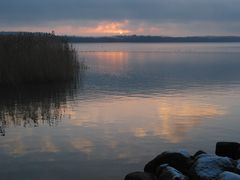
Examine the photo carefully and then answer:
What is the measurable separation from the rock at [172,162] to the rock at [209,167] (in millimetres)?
374

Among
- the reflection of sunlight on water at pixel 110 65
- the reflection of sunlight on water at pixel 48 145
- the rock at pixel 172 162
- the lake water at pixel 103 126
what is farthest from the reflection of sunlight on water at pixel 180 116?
the reflection of sunlight on water at pixel 110 65

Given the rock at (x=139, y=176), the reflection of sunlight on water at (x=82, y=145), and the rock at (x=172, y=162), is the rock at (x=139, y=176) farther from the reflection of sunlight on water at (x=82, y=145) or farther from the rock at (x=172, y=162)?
the reflection of sunlight on water at (x=82, y=145)

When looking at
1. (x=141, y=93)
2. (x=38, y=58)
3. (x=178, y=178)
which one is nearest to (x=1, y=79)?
(x=38, y=58)

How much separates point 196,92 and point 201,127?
7.87 meters

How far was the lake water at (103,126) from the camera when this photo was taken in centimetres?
946

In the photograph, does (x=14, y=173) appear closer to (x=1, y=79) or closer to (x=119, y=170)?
(x=119, y=170)

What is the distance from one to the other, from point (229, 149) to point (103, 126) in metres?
4.13

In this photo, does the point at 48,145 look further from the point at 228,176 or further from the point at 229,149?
the point at 228,176

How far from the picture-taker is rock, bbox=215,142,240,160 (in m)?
9.82

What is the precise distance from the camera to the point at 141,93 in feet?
66.5

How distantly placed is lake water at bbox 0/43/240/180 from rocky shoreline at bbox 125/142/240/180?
2.27ft

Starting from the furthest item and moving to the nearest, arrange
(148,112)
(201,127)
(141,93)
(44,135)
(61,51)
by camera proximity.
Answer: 1. (61,51)
2. (141,93)
3. (148,112)
4. (201,127)
5. (44,135)

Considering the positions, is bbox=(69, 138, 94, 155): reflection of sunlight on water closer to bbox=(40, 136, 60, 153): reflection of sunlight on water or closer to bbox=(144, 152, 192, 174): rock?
bbox=(40, 136, 60, 153): reflection of sunlight on water

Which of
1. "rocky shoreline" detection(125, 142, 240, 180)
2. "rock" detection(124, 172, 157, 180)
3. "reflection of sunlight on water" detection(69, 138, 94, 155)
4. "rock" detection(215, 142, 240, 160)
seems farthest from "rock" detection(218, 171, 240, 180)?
"reflection of sunlight on water" detection(69, 138, 94, 155)
